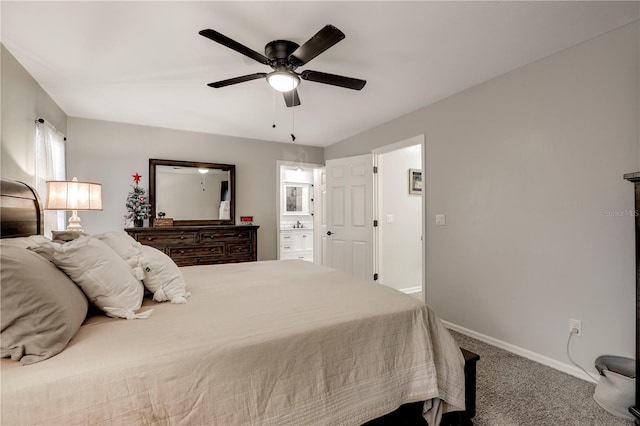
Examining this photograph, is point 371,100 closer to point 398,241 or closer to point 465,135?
point 465,135

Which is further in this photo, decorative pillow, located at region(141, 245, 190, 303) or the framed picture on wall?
the framed picture on wall

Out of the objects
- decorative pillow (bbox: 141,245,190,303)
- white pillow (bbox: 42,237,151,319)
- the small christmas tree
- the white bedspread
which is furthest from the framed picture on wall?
white pillow (bbox: 42,237,151,319)

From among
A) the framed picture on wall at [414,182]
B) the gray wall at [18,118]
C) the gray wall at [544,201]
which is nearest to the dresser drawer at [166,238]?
the gray wall at [18,118]

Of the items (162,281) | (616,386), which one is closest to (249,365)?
(162,281)

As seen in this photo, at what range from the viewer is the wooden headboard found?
1.67 m

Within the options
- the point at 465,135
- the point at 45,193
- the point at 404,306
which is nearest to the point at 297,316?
the point at 404,306

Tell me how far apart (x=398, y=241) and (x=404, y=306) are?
2.91m

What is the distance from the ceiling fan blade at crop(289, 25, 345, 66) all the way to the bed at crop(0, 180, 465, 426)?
1490 mm

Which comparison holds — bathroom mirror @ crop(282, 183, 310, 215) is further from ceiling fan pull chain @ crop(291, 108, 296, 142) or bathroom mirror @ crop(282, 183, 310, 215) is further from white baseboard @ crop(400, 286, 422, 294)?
white baseboard @ crop(400, 286, 422, 294)

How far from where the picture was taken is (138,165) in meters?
4.02

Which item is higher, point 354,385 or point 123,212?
point 123,212

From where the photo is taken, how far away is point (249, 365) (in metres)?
1.07

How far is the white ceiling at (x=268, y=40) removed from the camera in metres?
1.79

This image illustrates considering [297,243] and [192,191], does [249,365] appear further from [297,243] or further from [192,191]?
[297,243]
